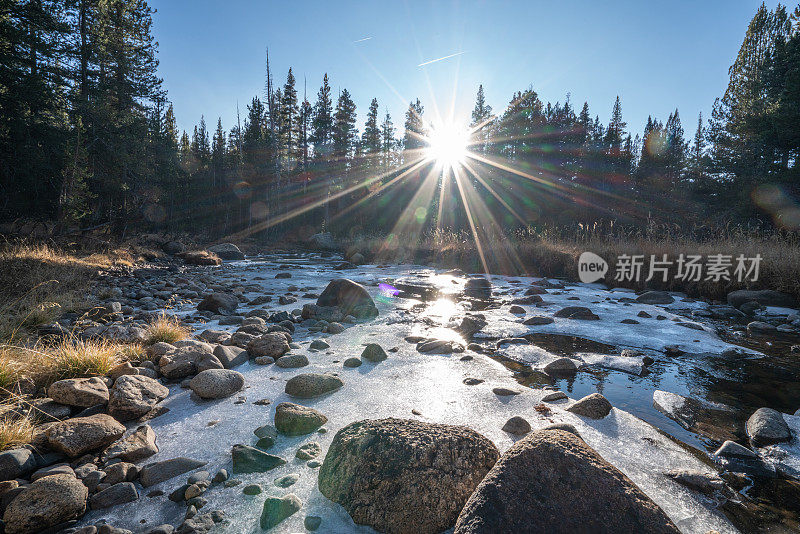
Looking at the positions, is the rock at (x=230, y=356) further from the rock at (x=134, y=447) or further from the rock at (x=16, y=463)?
the rock at (x=16, y=463)

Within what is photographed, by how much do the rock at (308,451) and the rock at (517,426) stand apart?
114 centimetres

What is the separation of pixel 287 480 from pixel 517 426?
135 centimetres

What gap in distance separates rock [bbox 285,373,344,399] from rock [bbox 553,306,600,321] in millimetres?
4035

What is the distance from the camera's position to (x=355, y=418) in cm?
227

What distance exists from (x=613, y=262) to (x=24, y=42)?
21262mm

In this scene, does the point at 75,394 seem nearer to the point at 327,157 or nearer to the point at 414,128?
the point at 327,157

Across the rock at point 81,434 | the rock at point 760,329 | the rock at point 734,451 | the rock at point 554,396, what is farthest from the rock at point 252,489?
the rock at point 760,329

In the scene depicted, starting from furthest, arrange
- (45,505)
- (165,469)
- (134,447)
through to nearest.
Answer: (134,447), (165,469), (45,505)

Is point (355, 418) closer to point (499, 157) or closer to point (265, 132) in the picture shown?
point (499, 157)

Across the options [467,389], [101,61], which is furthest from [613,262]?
[101,61]

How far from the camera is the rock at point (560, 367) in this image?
320 cm

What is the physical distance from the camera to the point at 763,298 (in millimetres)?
6051

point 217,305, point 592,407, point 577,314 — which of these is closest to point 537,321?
point 577,314

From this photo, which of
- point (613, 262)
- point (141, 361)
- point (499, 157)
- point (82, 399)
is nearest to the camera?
point (82, 399)
